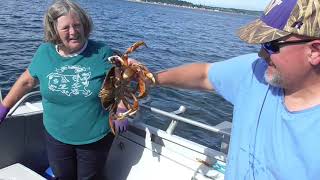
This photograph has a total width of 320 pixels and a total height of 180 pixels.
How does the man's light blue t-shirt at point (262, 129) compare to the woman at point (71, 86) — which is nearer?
the man's light blue t-shirt at point (262, 129)

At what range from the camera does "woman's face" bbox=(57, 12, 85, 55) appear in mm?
2926

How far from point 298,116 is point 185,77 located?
32.5 inches

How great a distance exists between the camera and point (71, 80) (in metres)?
2.93

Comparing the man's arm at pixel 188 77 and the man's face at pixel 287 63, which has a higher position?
the man's face at pixel 287 63

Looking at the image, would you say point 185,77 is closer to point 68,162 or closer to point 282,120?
point 282,120

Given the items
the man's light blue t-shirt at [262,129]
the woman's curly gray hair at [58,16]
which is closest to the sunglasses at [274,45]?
the man's light blue t-shirt at [262,129]

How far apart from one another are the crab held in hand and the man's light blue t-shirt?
0.41 m

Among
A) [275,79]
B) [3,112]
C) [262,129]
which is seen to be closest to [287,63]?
[275,79]

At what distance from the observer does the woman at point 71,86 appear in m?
2.95

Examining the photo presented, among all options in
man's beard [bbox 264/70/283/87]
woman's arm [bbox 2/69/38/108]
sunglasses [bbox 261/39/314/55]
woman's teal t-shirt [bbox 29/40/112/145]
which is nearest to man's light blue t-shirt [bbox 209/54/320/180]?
man's beard [bbox 264/70/283/87]

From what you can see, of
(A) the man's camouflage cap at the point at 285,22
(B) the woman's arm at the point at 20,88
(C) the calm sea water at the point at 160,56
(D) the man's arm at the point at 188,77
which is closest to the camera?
(A) the man's camouflage cap at the point at 285,22

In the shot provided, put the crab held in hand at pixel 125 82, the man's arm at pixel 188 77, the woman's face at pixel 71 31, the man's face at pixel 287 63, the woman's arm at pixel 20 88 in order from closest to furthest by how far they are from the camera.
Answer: the man's face at pixel 287 63 < the crab held in hand at pixel 125 82 < the man's arm at pixel 188 77 < the woman's face at pixel 71 31 < the woman's arm at pixel 20 88

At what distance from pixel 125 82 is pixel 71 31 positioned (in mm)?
872

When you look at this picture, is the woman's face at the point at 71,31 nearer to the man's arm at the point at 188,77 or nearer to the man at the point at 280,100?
the man's arm at the point at 188,77
